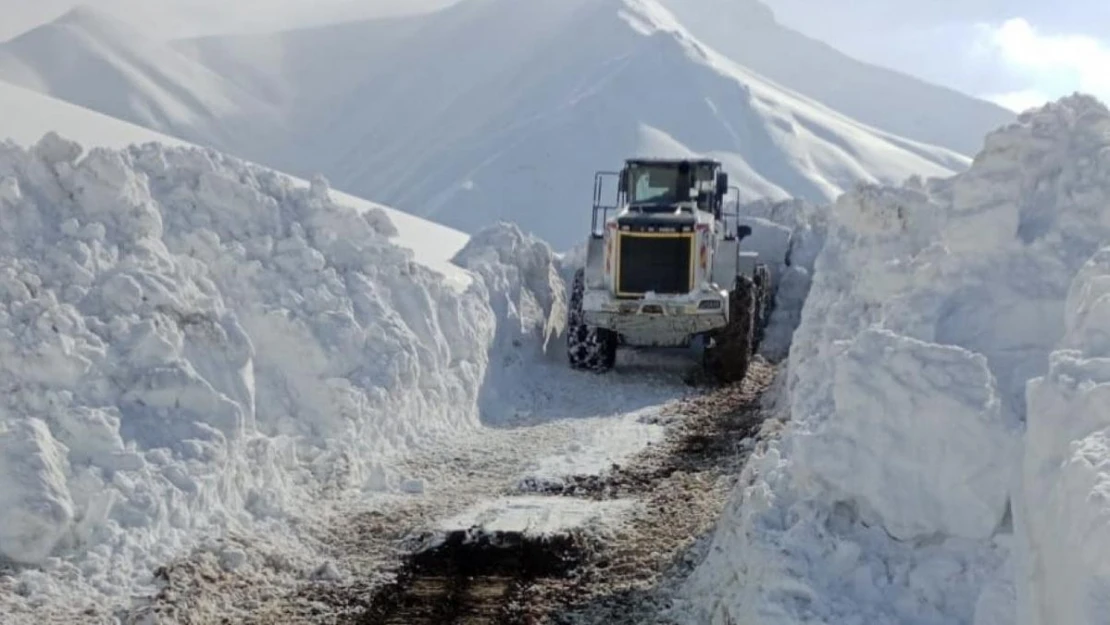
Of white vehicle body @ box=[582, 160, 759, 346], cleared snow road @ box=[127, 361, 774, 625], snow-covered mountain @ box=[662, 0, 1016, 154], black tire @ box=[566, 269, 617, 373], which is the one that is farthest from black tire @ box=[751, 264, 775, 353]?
snow-covered mountain @ box=[662, 0, 1016, 154]

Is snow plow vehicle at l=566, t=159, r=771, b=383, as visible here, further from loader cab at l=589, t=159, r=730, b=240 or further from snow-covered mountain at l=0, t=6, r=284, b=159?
snow-covered mountain at l=0, t=6, r=284, b=159

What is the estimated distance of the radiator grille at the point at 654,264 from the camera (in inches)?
595

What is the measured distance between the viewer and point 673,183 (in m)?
16.6

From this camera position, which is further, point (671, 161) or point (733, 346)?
point (671, 161)

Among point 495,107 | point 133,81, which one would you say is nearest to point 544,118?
point 495,107

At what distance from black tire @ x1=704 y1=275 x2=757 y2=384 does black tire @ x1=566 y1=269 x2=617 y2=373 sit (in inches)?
47.0

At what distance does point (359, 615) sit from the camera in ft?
24.2

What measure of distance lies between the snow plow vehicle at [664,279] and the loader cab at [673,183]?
0.01 metres

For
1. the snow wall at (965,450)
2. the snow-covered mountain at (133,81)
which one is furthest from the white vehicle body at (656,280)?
the snow-covered mountain at (133,81)

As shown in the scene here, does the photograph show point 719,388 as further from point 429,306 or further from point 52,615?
point 52,615

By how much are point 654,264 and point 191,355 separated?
6725mm

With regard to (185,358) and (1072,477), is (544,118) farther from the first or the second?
(1072,477)

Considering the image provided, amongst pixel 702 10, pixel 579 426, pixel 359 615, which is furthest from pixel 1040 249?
pixel 702 10

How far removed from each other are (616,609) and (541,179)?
139 ft
